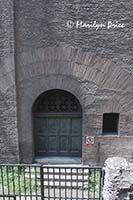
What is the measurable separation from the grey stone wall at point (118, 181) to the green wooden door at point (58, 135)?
4452 mm

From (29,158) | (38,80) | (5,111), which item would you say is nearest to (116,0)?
(38,80)

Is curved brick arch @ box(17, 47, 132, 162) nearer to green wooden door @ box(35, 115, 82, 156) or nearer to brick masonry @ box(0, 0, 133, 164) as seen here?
brick masonry @ box(0, 0, 133, 164)

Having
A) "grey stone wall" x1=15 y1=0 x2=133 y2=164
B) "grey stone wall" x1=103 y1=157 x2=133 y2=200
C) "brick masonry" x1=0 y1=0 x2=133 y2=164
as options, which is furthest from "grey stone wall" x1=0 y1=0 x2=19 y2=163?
"grey stone wall" x1=103 y1=157 x2=133 y2=200

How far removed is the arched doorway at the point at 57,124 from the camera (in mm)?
9305

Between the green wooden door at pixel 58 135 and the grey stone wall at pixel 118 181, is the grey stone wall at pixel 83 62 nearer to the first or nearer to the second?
the green wooden door at pixel 58 135

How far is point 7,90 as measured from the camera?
29.0 feet

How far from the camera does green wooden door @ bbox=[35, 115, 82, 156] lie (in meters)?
9.41

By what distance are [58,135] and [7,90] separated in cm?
221

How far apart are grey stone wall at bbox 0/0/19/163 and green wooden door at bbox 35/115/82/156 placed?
835mm

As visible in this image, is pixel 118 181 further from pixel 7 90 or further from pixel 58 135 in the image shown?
pixel 7 90

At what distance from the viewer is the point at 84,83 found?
8.73m

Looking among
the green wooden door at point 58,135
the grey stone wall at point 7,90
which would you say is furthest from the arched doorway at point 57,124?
the grey stone wall at point 7,90

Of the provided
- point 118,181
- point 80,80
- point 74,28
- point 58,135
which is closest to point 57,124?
point 58,135

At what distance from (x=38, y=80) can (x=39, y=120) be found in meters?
1.42
